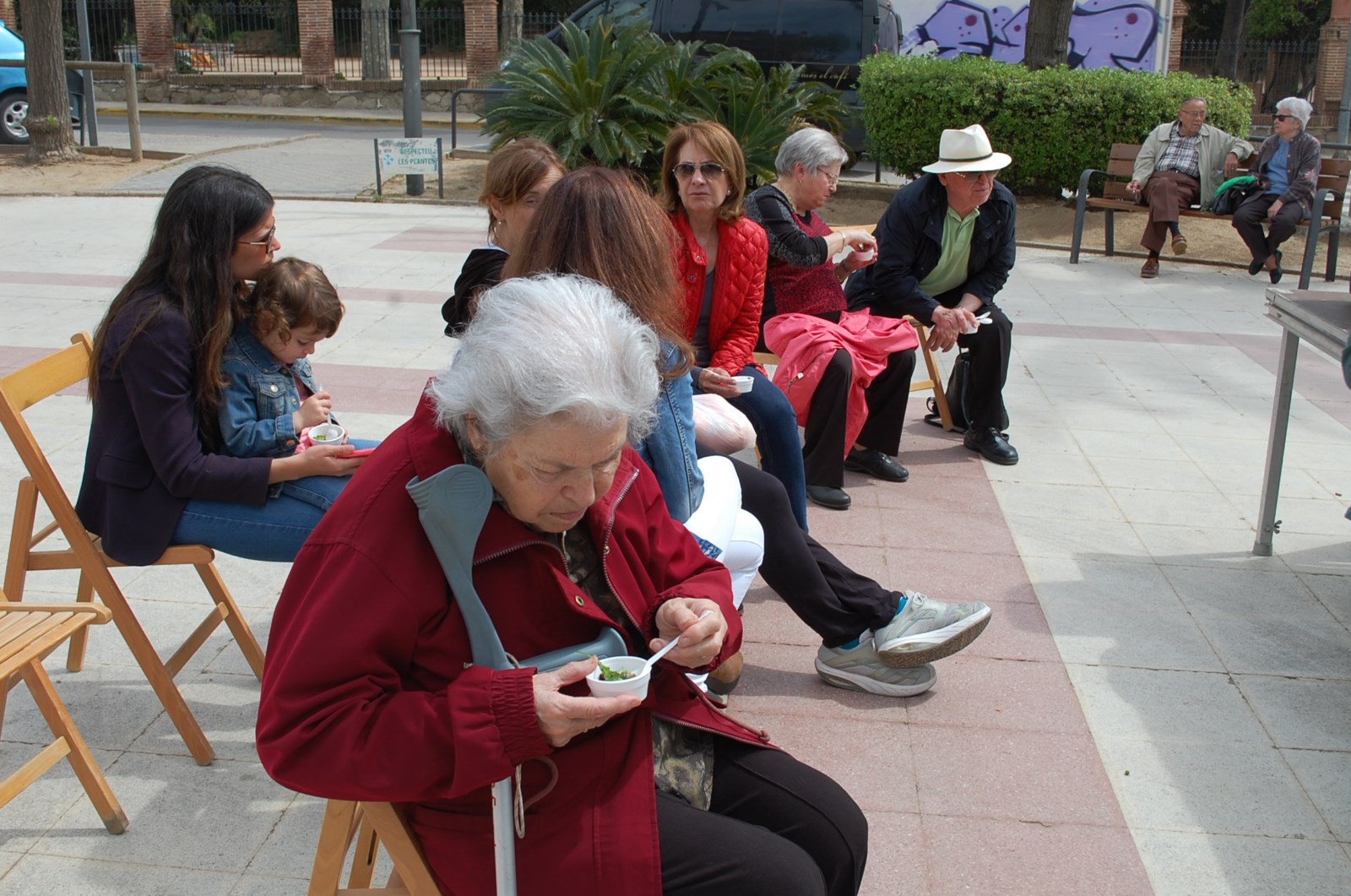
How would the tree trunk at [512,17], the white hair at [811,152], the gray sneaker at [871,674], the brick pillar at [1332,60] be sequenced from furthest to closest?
the brick pillar at [1332,60], the tree trunk at [512,17], the white hair at [811,152], the gray sneaker at [871,674]

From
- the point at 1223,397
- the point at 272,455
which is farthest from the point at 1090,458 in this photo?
the point at 272,455

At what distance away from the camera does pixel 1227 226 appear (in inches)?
478

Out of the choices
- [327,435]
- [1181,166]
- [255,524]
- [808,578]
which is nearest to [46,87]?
[1181,166]

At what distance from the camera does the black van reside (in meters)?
15.1

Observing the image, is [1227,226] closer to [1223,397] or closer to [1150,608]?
[1223,397]

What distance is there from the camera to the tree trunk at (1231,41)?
29.2 meters

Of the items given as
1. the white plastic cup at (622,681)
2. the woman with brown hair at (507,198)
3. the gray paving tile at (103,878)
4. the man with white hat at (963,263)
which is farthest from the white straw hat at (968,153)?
the gray paving tile at (103,878)

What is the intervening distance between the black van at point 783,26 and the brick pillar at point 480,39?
10678mm

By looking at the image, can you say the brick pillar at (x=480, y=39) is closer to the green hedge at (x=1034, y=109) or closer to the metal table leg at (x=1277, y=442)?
the green hedge at (x=1034, y=109)

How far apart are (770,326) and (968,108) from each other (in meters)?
8.18

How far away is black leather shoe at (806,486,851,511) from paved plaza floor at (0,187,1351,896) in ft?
0.20

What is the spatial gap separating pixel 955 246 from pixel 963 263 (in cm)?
9

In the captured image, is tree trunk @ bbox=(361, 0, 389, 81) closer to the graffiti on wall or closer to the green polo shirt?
the graffiti on wall

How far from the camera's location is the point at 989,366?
5523 millimetres
